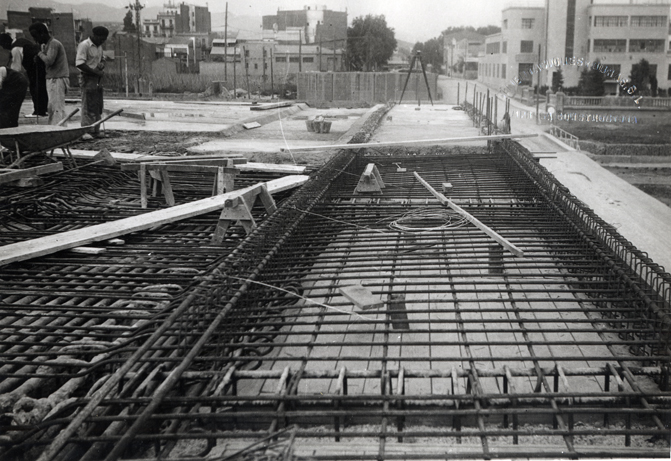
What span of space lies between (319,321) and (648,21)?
45506mm

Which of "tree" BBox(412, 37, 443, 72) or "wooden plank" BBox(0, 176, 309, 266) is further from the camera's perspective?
"tree" BBox(412, 37, 443, 72)

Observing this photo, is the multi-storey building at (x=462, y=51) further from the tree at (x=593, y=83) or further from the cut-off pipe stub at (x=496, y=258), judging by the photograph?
the cut-off pipe stub at (x=496, y=258)

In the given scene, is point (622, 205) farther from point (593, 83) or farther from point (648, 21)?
point (648, 21)

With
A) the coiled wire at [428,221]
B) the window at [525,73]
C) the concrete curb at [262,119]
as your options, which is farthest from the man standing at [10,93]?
the window at [525,73]

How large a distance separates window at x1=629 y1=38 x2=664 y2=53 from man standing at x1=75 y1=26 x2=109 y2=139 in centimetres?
3944

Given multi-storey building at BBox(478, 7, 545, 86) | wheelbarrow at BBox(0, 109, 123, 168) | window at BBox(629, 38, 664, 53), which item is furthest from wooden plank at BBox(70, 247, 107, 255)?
window at BBox(629, 38, 664, 53)

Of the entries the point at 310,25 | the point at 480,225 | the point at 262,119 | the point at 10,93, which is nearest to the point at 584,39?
the point at 310,25

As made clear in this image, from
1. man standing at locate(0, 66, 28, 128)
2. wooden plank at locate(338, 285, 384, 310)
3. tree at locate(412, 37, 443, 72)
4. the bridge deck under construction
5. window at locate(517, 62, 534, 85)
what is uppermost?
tree at locate(412, 37, 443, 72)

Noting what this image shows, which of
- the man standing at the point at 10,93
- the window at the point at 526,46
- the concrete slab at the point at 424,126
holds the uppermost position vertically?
the window at the point at 526,46

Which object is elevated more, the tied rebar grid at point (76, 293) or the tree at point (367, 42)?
the tree at point (367, 42)

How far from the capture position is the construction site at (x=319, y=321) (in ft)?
9.34

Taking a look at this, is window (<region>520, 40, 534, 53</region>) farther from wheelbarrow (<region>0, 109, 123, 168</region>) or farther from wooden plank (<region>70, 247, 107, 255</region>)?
wooden plank (<region>70, 247, 107, 255</region>)

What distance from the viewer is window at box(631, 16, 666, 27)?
42875mm

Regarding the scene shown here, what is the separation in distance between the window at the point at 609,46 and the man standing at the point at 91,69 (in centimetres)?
3905
